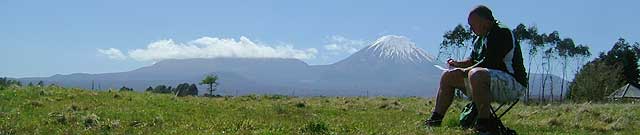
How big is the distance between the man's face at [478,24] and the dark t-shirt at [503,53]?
0.10 meters

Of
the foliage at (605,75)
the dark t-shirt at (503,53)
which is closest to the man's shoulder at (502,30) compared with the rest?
the dark t-shirt at (503,53)

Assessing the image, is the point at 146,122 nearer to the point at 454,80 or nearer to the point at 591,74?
the point at 454,80

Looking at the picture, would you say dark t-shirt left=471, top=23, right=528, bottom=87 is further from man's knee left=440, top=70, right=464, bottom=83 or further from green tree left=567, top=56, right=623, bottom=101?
green tree left=567, top=56, right=623, bottom=101

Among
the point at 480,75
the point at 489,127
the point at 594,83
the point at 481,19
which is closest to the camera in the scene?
the point at 480,75

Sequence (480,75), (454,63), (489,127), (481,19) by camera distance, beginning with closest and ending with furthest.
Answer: (480,75) < (489,127) < (481,19) < (454,63)

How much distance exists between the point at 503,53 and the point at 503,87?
329 millimetres

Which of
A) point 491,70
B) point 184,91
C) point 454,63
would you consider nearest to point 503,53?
point 491,70

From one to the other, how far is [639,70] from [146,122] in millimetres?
76944

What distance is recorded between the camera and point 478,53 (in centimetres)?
787

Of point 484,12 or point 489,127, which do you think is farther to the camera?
point 484,12

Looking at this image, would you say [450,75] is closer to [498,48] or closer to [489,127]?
[498,48]

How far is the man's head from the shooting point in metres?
7.46

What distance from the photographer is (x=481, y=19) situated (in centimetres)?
750

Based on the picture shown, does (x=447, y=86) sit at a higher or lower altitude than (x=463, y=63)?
lower
